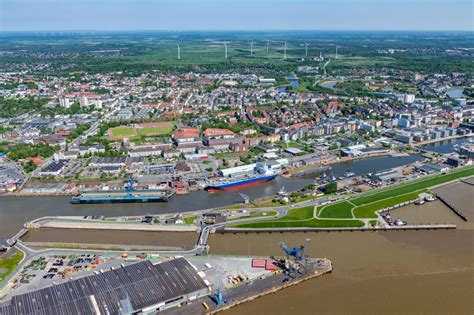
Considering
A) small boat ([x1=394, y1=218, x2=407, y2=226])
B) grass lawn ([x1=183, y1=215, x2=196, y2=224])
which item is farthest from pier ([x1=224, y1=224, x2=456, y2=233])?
grass lawn ([x1=183, y1=215, x2=196, y2=224])

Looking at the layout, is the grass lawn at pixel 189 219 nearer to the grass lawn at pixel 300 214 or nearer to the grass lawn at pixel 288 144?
the grass lawn at pixel 300 214

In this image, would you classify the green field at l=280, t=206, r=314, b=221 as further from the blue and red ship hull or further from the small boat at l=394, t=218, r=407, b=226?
the blue and red ship hull

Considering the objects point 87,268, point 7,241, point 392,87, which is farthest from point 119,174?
point 392,87

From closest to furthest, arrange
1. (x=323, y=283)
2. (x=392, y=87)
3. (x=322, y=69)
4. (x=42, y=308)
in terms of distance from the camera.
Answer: (x=42, y=308), (x=323, y=283), (x=392, y=87), (x=322, y=69)

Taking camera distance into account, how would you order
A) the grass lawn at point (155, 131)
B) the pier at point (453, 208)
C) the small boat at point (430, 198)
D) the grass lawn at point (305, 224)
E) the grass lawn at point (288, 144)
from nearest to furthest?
the grass lawn at point (305, 224)
the pier at point (453, 208)
the small boat at point (430, 198)
the grass lawn at point (288, 144)
the grass lawn at point (155, 131)

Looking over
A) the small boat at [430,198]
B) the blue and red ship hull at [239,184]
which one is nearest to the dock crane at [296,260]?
the blue and red ship hull at [239,184]

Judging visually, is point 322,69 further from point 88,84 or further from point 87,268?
point 87,268
